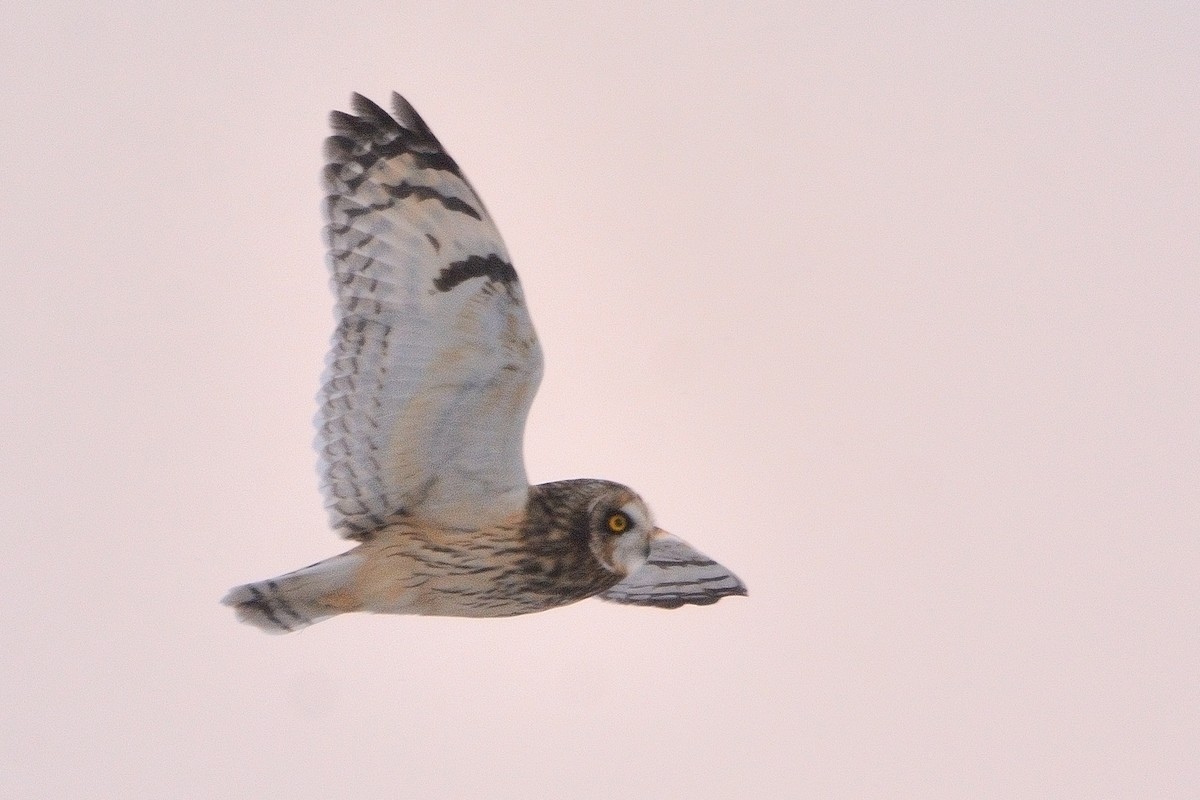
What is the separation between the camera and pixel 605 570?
4.16 metres

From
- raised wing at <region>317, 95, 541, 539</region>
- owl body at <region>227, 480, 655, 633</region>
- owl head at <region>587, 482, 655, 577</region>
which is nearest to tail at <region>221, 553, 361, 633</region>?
owl body at <region>227, 480, 655, 633</region>

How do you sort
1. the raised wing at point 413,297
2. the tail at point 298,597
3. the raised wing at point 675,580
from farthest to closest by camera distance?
1. the raised wing at point 675,580
2. the tail at point 298,597
3. the raised wing at point 413,297

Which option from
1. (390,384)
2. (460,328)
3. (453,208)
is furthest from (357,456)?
(453,208)

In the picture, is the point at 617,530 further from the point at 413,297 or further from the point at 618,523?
the point at 413,297

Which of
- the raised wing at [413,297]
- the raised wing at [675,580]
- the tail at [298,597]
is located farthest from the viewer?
the raised wing at [675,580]

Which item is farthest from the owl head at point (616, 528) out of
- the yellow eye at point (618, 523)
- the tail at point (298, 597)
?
the tail at point (298, 597)

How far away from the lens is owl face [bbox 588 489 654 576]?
412 cm

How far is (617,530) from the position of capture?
163 inches

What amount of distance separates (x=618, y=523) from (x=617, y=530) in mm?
22

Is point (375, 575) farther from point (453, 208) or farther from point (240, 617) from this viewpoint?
point (453, 208)

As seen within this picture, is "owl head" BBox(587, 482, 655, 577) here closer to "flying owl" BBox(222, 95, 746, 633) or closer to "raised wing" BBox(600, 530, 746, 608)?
"flying owl" BBox(222, 95, 746, 633)

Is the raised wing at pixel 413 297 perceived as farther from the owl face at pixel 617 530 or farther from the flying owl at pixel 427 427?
the owl face at pixel 617 530

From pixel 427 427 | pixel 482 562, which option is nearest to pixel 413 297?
pixel 427 427

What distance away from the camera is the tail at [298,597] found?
13.2 feet
